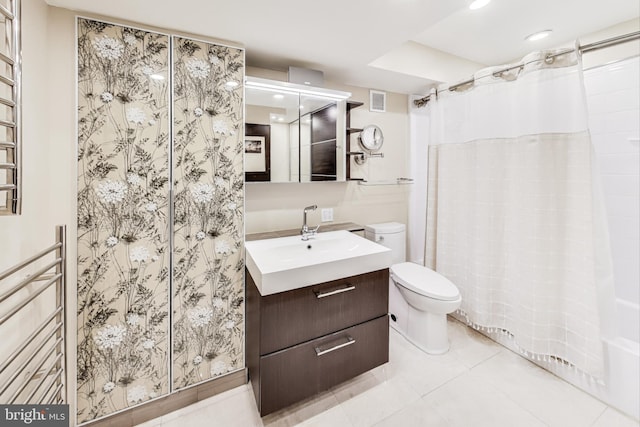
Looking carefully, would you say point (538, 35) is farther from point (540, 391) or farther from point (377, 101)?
point (540, 391)

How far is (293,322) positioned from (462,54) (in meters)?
2.67

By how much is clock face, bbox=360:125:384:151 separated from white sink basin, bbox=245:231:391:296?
809mm

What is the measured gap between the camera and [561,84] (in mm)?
1529

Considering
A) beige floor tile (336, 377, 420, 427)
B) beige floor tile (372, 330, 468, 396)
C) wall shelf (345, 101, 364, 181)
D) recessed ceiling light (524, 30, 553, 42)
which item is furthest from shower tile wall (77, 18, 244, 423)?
recessed ceiling light (524, 30, 553, 42)

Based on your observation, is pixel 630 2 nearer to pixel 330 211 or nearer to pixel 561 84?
pixel 561 84

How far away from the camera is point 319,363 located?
1389mm

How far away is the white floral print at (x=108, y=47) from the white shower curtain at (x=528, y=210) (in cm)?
221

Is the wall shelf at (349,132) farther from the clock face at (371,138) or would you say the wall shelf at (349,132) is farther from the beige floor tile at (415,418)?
the beige floor tile at (415,418)

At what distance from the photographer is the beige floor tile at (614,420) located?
1337 mm

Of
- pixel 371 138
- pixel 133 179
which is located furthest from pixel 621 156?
pixel 133 179

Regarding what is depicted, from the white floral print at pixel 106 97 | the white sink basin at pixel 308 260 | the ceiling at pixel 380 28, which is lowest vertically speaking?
the white sink basin at pixel 308 260

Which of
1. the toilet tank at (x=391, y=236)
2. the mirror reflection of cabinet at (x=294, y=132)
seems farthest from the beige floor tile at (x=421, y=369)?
the mirror reflection of cabinet at (x=294, y=132)

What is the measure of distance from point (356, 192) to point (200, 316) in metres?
1.52

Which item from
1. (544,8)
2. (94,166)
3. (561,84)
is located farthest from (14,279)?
(544,8)
